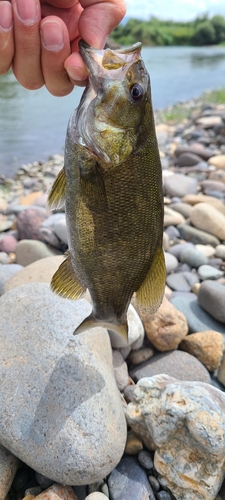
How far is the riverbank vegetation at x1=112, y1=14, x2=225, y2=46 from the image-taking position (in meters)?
80.5

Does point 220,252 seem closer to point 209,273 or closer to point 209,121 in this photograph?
point 209,273

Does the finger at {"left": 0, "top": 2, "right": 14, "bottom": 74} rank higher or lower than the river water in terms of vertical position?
higher

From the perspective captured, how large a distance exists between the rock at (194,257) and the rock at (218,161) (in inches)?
188

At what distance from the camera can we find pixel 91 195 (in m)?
2.29

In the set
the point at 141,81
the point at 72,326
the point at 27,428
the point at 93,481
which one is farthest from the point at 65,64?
the point at 93,481

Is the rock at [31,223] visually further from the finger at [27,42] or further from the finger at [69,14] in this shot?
the finger at [69,14]

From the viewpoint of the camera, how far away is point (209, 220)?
22.2ft

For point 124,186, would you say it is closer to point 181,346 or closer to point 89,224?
point 89,224

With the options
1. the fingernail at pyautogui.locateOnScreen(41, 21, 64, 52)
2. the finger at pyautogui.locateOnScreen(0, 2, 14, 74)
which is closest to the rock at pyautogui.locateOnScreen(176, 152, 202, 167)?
the finger at pyautogui.locateOnScreen(0, 2, 14, 74)

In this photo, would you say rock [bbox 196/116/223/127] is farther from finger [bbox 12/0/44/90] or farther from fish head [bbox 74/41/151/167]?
fish head [bbox 74/41/151/167]

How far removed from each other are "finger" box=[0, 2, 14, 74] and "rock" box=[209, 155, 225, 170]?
318 inches

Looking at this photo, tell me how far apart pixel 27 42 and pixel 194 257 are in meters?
3.89

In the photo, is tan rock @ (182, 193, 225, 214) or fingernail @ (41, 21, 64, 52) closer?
fingernail @ (41, 21, 64, 52)

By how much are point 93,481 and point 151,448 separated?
0.55 meters
